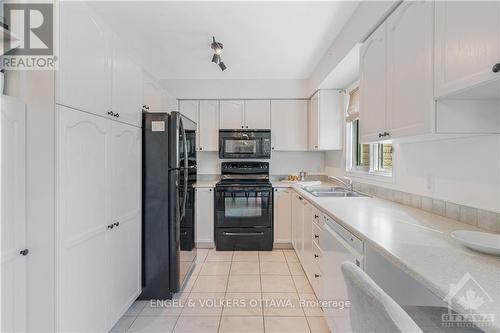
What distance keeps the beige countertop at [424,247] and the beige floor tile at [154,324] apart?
1492mm

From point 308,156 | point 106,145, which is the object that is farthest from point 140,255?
point 308,156

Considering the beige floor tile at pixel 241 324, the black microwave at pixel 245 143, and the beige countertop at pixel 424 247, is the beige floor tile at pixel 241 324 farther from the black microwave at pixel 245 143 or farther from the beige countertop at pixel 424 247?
the black microwave at pixel 245 143

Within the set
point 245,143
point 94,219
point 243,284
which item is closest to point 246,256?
point 243,284

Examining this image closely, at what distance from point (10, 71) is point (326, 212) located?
1995 mm

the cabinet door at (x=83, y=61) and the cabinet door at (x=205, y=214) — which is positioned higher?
the cabinet door at (x=83, y=61)

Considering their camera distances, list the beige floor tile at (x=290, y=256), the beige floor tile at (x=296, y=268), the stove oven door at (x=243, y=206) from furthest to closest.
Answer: the stove oven door at (x=243, y=206) < the beige floor tile at (x=290, y=256) < the beige floor tile at (x=296, y=268)

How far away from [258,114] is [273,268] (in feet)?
7.13

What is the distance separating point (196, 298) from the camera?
7.59 feet

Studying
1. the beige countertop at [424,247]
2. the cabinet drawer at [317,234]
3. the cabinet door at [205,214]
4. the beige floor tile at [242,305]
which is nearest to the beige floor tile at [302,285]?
the beige floor tile at [242,305]

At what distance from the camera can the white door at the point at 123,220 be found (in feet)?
5.67

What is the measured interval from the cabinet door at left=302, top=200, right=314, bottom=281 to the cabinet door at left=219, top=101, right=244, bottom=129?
1.74 metres

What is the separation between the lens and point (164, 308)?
84.9 inches

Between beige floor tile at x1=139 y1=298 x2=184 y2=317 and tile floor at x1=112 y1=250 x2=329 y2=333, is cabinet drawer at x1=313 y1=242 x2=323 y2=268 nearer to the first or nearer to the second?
tile floor at x1=112 y1=250 x2=329 y2=333

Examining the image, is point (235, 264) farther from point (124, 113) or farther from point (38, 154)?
point (38, 154)
